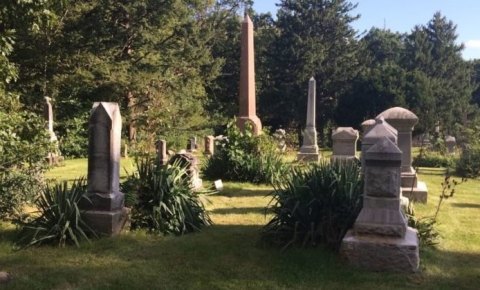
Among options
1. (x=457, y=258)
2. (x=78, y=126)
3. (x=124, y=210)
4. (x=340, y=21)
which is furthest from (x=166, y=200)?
(x=340, y=21)

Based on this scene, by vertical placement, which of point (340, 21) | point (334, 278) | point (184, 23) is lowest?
point (334, 278)

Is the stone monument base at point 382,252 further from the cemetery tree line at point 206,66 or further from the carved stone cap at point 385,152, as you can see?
the cemetery tree line at point 206,66

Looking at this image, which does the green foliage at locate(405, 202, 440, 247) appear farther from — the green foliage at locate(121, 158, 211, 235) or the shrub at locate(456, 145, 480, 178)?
the shrub at locate(456, 145, 480, 178)

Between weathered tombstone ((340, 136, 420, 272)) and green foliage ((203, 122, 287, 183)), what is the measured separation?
6604 mm

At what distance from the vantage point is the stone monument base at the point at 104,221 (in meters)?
6.86

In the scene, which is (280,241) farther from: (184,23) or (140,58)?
(184,23)

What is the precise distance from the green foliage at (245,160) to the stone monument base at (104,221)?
20.4 ft

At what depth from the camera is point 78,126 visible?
24.8 metres

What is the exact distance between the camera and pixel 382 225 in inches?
233

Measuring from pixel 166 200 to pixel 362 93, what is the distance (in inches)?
1449

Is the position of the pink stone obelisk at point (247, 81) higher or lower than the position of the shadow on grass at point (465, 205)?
higher

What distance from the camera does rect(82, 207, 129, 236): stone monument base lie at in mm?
6859

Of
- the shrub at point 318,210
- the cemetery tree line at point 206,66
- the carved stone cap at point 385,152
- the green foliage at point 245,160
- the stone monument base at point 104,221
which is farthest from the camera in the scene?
the cemetery tree line at point 206,66

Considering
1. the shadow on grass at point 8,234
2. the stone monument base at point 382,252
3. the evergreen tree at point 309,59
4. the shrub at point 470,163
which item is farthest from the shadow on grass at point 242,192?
the evergreen tree at point 309,59
